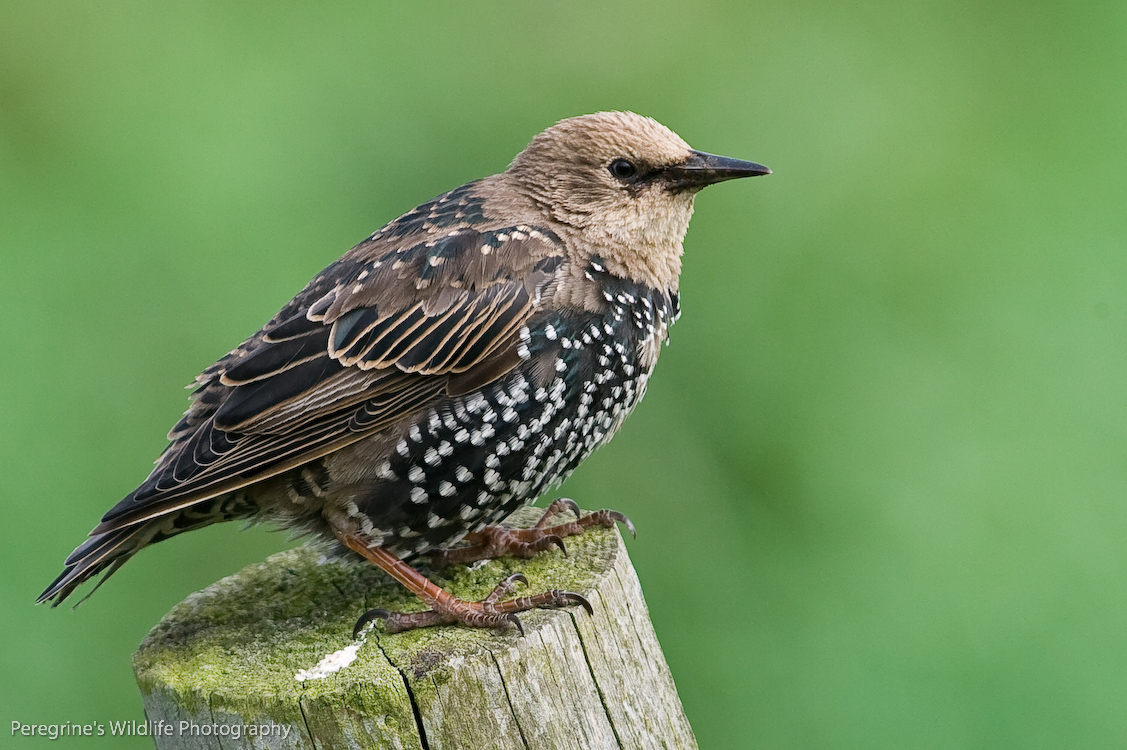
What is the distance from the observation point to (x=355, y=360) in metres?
4.07

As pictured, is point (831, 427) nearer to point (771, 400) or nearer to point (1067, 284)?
point (771, 400)

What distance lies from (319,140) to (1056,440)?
150 inches

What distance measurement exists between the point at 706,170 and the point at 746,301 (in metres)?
2.39

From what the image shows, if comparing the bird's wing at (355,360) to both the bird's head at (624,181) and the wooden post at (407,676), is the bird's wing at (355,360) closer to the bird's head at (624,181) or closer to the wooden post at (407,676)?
the bird's head at (624,181)

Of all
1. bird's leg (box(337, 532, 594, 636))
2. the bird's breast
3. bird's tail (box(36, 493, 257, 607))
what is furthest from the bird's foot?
bird's tail (box(36, 493, 257, 607))

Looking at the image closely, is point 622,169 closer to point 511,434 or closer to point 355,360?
point 511,434

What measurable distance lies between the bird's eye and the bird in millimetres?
239

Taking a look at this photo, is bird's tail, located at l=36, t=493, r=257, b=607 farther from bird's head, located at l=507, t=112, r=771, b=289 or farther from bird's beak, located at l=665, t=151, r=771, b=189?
bird's beak, located at l=665, t=151, r=771, b=189

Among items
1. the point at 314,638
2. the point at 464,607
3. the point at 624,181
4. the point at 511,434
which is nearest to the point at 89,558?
the point at 314,638

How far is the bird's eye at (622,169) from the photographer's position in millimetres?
4484

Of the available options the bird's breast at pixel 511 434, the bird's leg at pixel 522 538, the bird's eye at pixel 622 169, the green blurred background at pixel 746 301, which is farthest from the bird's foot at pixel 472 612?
the green blurred background at pixel 746 301

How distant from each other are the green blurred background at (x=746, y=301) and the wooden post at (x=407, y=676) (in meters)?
1.85

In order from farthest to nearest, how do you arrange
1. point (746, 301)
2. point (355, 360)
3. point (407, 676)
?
point (746, 301), point (355, 360), point (407, 676)

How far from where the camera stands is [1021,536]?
5.75 m
